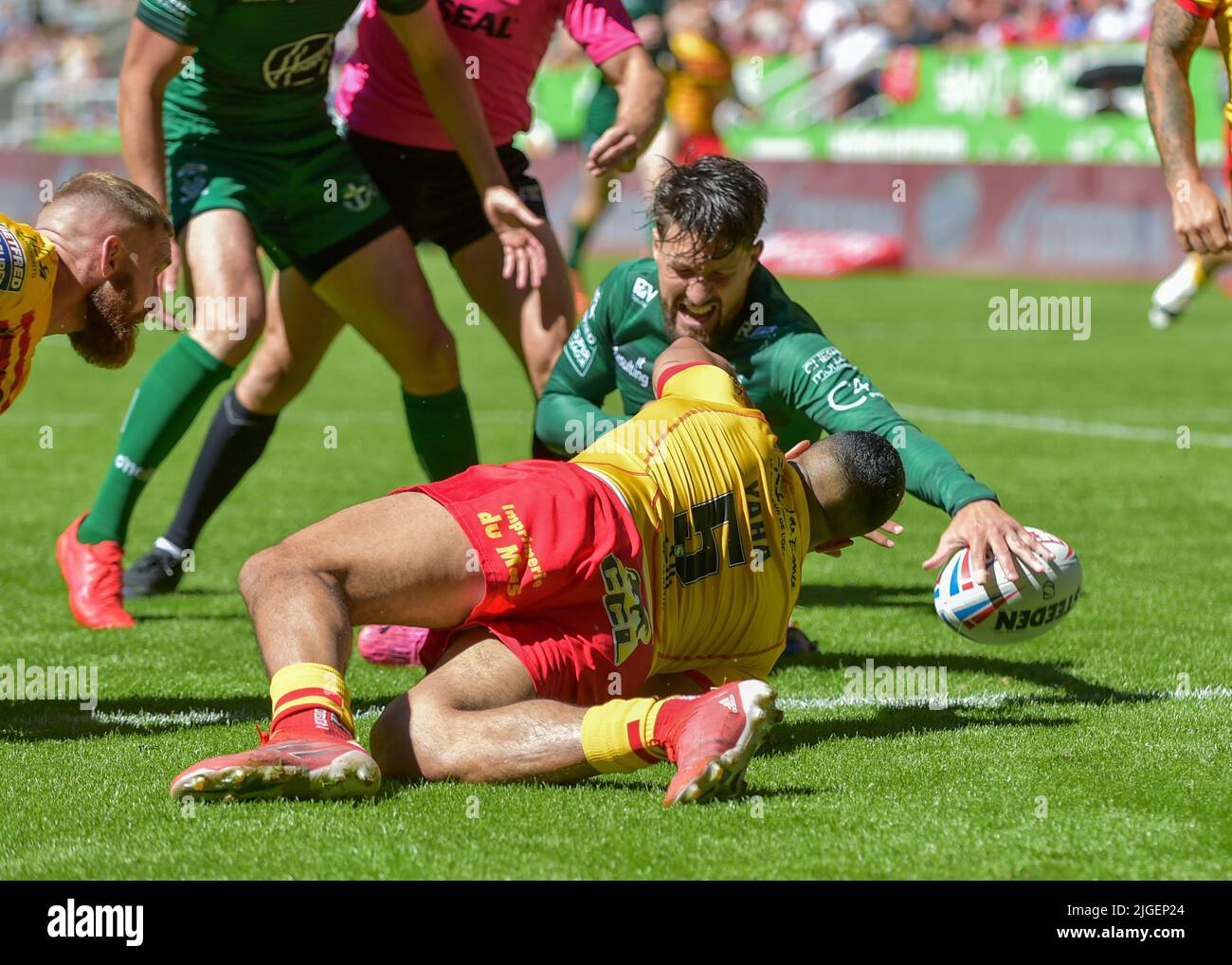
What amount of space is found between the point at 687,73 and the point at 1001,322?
4.09 meters

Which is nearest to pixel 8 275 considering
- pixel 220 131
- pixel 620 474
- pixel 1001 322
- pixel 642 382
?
pixel 620 474

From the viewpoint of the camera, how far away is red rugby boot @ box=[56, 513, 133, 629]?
5.94 metres

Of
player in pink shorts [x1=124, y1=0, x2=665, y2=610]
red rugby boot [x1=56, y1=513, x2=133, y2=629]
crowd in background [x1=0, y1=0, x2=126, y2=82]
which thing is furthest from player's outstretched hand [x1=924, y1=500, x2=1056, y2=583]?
crowd in background [x1=0, y1=0, x2=126, y2=82]

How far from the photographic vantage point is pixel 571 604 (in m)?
4.04

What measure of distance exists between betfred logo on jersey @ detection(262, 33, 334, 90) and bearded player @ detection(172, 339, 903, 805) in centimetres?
225

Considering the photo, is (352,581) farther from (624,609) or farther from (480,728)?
(624,609)

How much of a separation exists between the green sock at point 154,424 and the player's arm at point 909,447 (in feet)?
7.66

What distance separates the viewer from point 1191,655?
17.5 ft

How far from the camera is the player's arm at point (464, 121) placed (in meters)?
5.82

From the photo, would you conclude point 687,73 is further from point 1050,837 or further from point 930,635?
point 1050,837

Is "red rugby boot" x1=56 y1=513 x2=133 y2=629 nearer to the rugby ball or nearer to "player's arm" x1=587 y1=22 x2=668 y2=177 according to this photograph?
"player's arm" x1=587 y1=22 x2=668 y2=177

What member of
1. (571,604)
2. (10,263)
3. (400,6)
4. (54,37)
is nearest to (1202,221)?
(571,604)

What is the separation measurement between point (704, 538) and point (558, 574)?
390mm

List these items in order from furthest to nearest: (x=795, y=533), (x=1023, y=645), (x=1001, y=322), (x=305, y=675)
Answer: (x=1001, y=322) → (x=1023, y=645) → (x=795, y=533) → (x=305, y=675)
